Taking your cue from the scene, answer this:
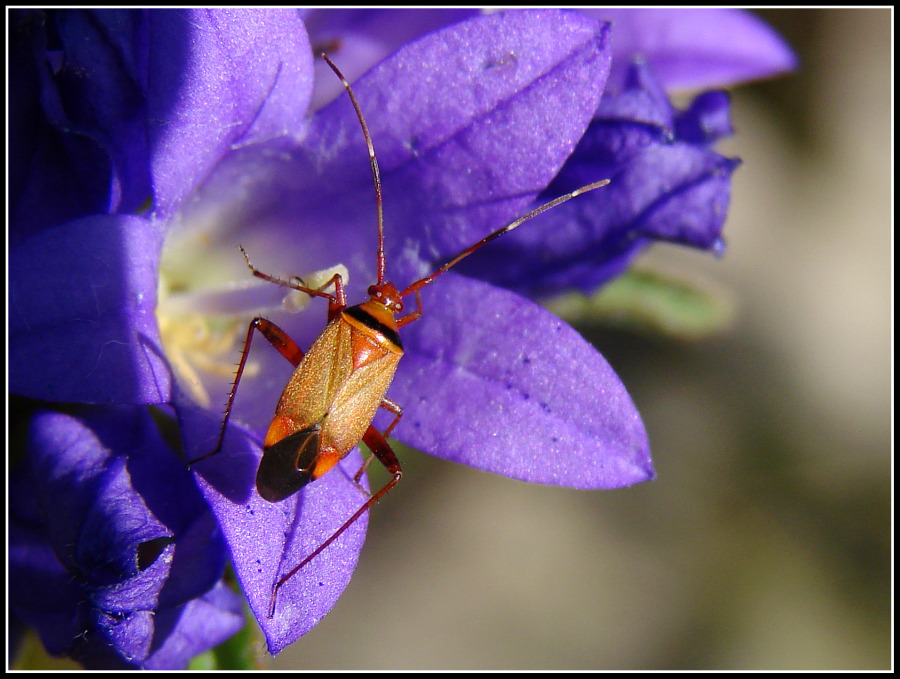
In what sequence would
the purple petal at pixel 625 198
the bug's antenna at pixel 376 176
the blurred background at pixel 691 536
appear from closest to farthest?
1. the bug's antenna at pixel 376 176
2. the purple petal at pixel 625 198
3. the blurred background at pixel 691 536

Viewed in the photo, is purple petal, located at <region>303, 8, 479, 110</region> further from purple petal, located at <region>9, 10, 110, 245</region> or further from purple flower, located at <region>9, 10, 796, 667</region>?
purple petal, located at <region>9, 10, 110, 245</region>

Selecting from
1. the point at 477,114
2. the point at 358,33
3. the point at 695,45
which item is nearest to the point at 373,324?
the point at 477,114

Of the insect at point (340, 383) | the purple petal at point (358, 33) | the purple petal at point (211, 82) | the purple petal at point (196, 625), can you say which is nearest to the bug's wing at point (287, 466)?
the insect at point (340, 383)

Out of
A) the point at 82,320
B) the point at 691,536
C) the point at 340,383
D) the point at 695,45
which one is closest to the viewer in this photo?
the point at 82,320

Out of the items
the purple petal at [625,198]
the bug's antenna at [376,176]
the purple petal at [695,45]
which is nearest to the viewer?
the bug's antenna at [376,176]

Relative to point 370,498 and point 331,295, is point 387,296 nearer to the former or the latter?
point 331,295

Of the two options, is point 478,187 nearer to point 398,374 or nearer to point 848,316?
point 398,374

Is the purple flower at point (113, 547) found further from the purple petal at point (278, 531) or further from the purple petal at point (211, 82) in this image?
the purple petal at point (211, 82)

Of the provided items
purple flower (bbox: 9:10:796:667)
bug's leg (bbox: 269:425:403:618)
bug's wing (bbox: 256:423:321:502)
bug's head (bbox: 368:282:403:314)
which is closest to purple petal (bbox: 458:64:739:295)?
purple flower (bbox: 9:10:796:667)
